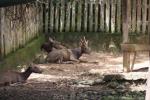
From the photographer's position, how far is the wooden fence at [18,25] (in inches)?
377

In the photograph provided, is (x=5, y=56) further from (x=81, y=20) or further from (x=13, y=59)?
(x=81, y=20)

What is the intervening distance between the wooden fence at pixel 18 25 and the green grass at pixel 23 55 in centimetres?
12

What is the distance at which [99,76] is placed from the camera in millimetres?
10109

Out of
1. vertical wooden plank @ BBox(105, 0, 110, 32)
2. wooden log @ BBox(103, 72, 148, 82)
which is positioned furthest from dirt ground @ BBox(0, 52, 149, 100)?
vertical wooden plank @ BBox(105, 0, 110, 32)

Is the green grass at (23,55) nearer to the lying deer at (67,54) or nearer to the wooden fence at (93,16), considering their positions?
the lying deer at (67,54)

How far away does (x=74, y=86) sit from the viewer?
28.6 feet

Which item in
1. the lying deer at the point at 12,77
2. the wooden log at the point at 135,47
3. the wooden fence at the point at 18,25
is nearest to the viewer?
the lying deer at the point at 12,77

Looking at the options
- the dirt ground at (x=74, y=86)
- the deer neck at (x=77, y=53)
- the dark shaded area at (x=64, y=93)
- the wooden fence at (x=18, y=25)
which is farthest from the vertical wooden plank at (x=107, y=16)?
the dark shaded area at (x=64, y=93)

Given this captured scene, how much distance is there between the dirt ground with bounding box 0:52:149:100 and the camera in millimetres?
7605

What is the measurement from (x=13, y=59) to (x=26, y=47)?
167 cm

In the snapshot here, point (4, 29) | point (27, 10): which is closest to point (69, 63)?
point (27, 10)

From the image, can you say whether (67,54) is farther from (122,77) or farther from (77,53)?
(122,77)

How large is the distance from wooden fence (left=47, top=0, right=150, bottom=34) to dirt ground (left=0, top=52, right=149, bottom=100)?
283 cm

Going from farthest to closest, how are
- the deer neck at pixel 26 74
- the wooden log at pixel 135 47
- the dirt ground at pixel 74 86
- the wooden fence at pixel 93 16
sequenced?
the wooden fence at pixel 93 16 < the wooden log at pixel 135 47 < the deer neck at pixel 26 74 < the dirt ground at pixel 74 86
